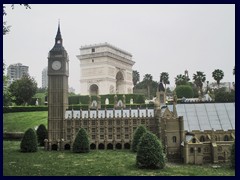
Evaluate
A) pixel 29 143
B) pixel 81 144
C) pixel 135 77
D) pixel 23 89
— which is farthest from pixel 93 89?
pixel 135 77

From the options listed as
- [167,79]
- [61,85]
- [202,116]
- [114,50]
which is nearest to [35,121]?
[61,85]

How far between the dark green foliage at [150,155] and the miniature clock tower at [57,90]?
2581 cm

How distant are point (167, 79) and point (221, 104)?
6679 centimetres

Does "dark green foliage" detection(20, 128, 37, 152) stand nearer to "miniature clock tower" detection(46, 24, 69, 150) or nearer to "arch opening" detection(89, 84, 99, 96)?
"miniature clock tower" detection(46, 24, 69, 150)

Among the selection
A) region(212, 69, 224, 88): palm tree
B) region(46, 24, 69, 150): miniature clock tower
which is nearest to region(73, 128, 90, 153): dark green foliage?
region(46, 24, 69, 150): miniature clock tower

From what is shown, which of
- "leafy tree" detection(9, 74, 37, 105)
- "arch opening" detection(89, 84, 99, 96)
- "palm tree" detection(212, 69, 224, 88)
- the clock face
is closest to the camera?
the clock face

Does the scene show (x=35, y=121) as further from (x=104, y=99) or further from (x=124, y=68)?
(x=124, y=68)

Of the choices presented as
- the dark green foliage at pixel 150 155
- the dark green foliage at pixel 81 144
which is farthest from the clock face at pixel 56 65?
the dark green foliage at pixel 150 155

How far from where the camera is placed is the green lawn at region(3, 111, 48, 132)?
74031 mm

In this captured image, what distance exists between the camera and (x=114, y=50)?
119 m

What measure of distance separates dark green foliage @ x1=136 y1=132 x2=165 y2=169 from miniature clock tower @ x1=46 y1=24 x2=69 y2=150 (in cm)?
2581

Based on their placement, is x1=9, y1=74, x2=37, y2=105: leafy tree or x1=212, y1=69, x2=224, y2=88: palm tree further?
x1=212, y1=69, x2=224, y2=88: palm tree

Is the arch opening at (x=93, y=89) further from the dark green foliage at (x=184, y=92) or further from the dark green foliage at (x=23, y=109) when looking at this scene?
the dark green foliage at (x=184, y=92)
